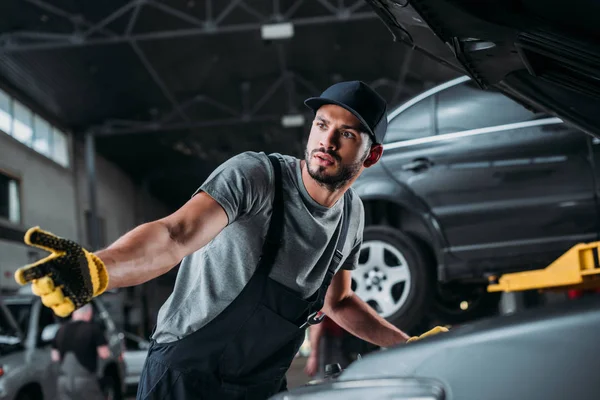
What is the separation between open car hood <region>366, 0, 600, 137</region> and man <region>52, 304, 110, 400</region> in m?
4.91

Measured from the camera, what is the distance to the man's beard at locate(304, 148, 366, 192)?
184 centimetres

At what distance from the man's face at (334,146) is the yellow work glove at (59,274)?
2.58ft

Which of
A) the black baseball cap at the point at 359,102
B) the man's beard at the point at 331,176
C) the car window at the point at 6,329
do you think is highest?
the black baseball cap at the point at 359,102

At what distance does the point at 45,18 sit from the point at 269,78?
4675 millimetres

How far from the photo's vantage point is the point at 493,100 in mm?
4211

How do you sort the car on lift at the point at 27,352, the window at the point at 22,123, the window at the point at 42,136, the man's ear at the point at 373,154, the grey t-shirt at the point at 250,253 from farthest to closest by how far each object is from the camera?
the window at the point at 42,136 → the window at the point at 22,123 → the car on lift at the point at 27,352 → the man's ear at the point at 373,154 → the grey t-shirt at the point at 250,253

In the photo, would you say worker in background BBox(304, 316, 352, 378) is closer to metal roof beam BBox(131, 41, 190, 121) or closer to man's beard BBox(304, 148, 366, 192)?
man's beard BBox(304, 148, 366, 192)

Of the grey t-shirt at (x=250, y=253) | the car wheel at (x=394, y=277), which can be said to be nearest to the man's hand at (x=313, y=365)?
the car wheel at (x=394, y=277)

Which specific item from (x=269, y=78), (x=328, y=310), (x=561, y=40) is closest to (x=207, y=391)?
(x=328, y=310)

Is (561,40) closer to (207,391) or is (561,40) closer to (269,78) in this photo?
(207,391)

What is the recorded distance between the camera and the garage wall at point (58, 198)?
41.6ft

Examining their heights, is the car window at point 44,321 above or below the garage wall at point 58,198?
below

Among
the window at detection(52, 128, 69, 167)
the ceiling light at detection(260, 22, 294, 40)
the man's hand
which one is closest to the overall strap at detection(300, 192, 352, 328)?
the man's hand

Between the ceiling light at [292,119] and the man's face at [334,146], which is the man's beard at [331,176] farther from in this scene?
the ceiling light at [292,119]
